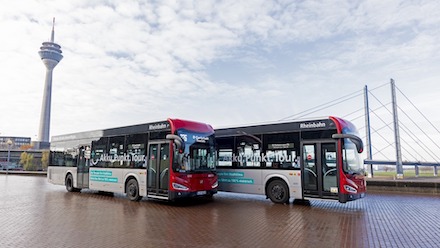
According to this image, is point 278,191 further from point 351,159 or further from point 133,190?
point 133,190

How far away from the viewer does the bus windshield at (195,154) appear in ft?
36.6

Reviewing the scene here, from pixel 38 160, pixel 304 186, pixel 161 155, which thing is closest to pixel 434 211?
pixel 304 186

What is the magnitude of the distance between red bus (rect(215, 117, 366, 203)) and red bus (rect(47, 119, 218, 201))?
1.40 metres

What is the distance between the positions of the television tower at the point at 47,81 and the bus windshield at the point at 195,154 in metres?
141

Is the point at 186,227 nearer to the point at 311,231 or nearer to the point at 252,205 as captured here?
the point at 311,231

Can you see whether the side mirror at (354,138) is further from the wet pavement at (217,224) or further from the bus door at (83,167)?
the bus door at (83,167)

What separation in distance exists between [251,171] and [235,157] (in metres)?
1.06

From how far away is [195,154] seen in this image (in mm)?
11633

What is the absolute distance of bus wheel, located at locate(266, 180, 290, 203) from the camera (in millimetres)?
11812

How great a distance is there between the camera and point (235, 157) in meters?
13.5

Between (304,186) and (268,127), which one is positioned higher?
(268,127)

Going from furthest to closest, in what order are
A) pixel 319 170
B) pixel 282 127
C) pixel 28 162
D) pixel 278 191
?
pixel 28 162, pixel 282 127, pixel 278 191, pixel 319 170

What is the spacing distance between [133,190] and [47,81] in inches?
5882

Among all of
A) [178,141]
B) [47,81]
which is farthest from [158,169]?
[47,81]
